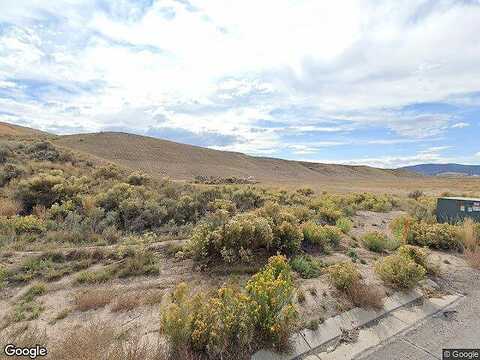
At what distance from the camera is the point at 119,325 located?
405 centimetres

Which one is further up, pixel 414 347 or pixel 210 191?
pixel 210 191

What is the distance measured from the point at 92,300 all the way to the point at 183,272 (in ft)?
5.37

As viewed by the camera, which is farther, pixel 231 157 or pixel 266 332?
pixel 231 157

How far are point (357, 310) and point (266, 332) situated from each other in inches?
67.7

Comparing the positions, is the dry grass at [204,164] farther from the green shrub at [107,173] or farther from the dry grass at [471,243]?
the dry grass at [471,243]

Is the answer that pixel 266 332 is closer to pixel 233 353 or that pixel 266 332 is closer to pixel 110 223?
pixel 233 353

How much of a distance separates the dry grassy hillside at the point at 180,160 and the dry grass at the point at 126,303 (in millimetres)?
48370

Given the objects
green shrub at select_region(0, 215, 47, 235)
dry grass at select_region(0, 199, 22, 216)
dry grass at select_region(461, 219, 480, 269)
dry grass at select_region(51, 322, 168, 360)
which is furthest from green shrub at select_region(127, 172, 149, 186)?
dry grass at select_region(461, 219, 480, 269)

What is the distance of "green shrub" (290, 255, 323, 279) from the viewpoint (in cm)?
578

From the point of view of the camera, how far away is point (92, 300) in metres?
4.62

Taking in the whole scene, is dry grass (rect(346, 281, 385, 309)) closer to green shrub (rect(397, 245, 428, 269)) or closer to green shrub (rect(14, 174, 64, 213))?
green shrub (rect(397, 245, 428, 269))

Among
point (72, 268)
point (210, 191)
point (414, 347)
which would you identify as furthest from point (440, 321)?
point (210, 191)

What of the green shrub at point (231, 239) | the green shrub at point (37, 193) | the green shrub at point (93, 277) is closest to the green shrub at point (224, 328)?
the green shrub at point (231, 239)

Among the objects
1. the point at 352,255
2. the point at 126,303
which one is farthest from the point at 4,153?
the point at 352,255
